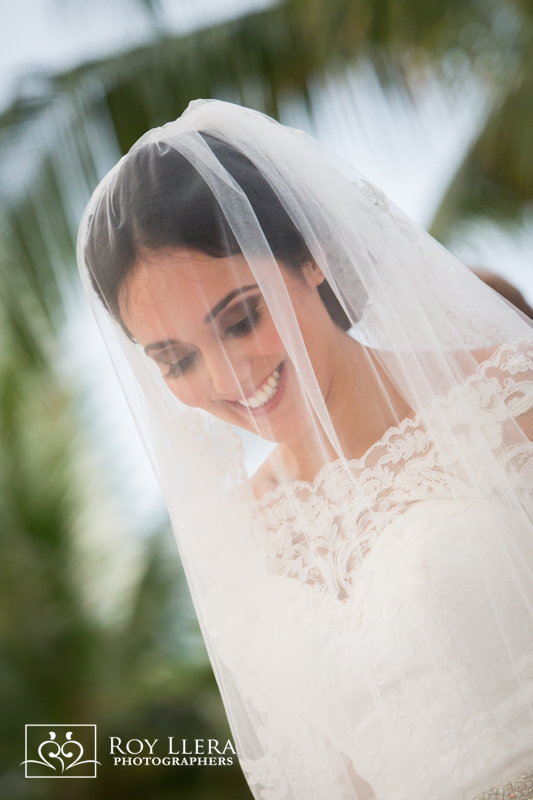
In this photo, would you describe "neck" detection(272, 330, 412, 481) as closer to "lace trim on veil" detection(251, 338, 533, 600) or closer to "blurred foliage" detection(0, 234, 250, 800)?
"lace trim on veil" detection(251, 338, 533, 600)

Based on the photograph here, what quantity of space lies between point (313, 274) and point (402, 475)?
48cm

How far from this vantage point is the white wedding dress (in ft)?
3.82

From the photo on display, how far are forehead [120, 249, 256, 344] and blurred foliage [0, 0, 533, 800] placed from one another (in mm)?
2166

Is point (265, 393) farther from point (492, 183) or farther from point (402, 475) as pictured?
point (492, 183)

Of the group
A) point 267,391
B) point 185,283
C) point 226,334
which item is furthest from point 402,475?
point 185,283

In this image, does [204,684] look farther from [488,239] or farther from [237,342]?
[237,342]

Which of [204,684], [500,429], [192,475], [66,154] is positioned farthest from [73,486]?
[500,429]

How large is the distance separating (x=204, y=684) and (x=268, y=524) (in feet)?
15.3

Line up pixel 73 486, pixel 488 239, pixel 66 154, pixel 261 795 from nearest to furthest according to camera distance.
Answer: pixel 261 795 < pixel 66 154 < pixel 488 239 < pixel 73 486

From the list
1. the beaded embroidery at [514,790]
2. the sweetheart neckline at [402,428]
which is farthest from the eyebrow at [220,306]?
the beaded embroidery at [514,790]

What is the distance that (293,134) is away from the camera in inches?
60.7

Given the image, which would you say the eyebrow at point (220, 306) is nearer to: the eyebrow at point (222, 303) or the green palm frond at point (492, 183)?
the eyebrow at point (222, 303)

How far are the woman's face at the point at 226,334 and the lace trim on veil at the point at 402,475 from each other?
0.52 feet

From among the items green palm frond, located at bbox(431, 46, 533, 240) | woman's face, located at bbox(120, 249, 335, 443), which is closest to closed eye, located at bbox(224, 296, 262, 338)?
woman's face, located at bbox(120, 249, 335, 443)
